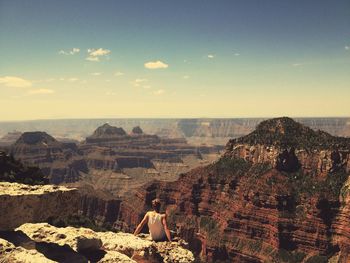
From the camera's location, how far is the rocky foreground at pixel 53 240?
17031mm

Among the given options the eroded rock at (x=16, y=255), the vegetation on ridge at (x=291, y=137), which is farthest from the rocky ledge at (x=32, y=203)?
the vegetation on ridge at (x=291, y=137)

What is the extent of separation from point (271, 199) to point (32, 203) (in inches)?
4631

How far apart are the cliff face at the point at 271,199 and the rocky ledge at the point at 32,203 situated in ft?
345

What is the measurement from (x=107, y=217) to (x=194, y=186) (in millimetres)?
46596

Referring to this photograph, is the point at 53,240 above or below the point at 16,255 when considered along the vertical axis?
below

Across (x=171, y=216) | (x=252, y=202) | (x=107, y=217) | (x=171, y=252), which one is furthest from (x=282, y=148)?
(x=171, y=252)

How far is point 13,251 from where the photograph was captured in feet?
50.3

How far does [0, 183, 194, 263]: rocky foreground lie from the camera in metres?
17.0

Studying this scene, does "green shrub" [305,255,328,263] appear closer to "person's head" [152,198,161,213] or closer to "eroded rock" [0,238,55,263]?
"person's head" [152,198,161,213]

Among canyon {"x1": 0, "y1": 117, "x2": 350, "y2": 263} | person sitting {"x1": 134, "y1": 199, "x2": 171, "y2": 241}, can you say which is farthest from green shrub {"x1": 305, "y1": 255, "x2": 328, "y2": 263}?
person sitting {"x1": 134, "y1": 199, "x2": 171, "y2": 241}

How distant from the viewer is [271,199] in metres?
129

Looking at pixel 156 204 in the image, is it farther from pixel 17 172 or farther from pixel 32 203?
pixel 17 172

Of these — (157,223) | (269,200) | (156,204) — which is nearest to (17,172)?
(157,223)

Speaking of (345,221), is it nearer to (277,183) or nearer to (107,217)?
(277,183)
